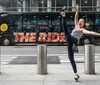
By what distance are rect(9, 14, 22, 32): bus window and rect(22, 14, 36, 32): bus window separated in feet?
1.28

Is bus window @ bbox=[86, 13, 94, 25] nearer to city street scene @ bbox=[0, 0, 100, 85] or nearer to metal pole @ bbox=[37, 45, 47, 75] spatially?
city street scene @ bbox=[0, 0, 100, 85]

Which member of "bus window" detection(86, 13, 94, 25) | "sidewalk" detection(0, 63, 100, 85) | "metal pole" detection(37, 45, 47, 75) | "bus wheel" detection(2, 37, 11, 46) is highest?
"bus window" detection(86, 13, 94, 25)

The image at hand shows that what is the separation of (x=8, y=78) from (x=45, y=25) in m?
20.9

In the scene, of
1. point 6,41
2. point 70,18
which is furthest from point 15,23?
point 70,18

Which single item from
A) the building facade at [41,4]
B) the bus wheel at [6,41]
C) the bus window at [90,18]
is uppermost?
the building facade at [41,4]

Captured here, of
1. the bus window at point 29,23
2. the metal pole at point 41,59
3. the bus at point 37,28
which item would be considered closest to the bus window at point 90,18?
the bus at point 37,28

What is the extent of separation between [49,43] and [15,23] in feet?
12.5

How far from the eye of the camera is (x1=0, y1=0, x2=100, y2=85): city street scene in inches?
362

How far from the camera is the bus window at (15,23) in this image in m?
30.3

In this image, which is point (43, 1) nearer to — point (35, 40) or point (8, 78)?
point (35, 40)

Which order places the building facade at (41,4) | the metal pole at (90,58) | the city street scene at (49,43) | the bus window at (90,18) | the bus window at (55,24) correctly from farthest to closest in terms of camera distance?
the building facade at (41,4), the bus window at (90,18), the bus window at (55,24), the metal pole at (90,58), the city street scene at (49,43)

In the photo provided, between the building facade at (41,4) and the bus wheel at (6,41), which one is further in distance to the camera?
the building facade at (41,4)

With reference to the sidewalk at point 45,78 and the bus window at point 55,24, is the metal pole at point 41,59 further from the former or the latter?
the bus window at point 55,24

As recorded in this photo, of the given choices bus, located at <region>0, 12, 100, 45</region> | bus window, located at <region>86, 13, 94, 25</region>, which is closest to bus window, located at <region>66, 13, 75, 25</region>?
bus, located at <region>0, 12, 100, 45</region>
